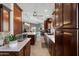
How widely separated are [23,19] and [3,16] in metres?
0.60

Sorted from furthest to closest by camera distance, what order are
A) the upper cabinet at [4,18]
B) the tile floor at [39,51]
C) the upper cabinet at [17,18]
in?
1. the upper cabinet at [17,18]
2. the tile floor at [39,51]
3. the upper cabinet at [4,18]

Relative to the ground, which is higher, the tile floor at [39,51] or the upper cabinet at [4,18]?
the upper cabinet at [4,18]

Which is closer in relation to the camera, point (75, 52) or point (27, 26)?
point (75, 52)

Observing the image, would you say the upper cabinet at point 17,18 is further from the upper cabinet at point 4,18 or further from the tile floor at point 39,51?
the tile floor at point 39,51

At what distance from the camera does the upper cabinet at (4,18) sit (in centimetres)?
267

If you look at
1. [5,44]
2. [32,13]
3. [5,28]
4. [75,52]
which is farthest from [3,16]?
[75,52]

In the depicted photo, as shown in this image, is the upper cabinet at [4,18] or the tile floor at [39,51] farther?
the tile floor at [39,51]

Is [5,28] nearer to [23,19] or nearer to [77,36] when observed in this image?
[23,19]

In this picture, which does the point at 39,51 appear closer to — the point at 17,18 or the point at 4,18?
the point at 17,18

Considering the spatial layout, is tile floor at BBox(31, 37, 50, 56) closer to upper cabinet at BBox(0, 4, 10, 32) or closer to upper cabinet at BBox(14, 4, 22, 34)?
upper cabinet at BBox(14, 4, 22, 34)

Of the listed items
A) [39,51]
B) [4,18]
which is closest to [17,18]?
[4,18]

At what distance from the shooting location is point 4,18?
2.88 meters

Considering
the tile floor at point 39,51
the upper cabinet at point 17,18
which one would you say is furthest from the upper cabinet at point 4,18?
the tile floor at point 39,51

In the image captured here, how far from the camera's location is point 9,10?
3.03 m
